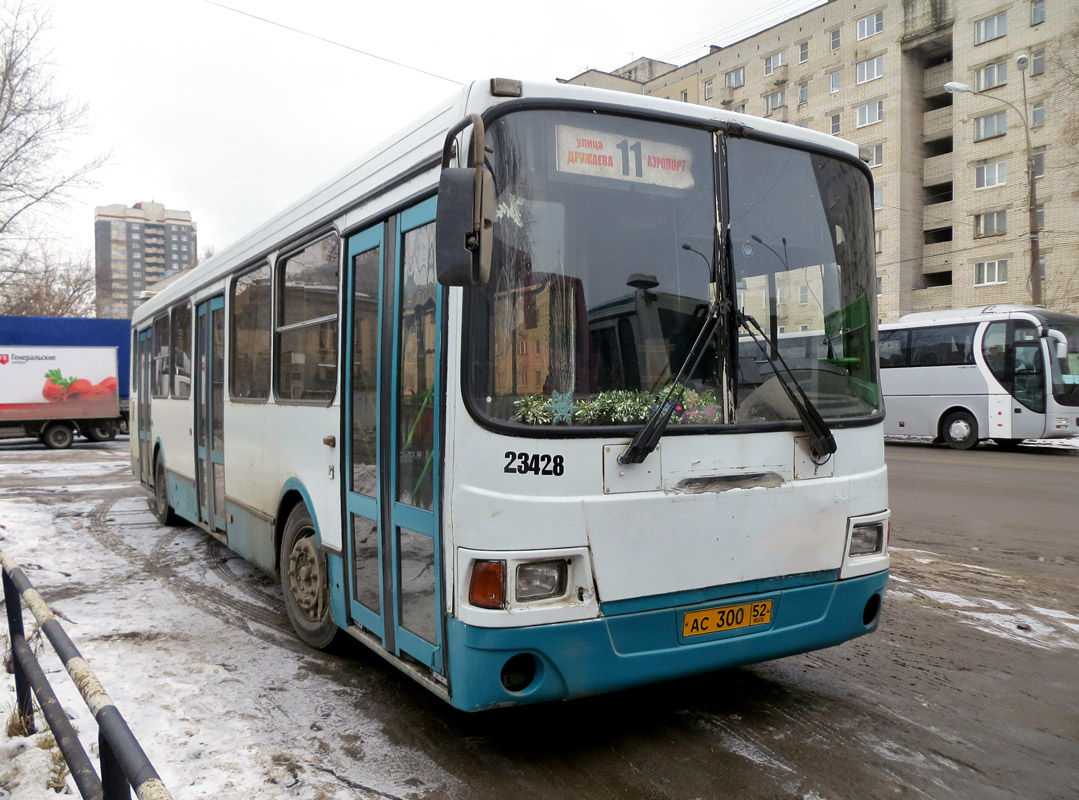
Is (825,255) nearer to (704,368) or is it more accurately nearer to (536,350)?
(704,368)

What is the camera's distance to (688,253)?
3768mm

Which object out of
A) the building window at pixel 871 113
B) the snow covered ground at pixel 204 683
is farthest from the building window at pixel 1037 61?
the snow covered ground at pixel 204 683

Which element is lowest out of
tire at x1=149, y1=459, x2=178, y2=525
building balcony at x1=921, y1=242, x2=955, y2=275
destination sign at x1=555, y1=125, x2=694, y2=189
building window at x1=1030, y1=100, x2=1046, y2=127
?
tire at x1=149, y1=459, x2=178, y2=525

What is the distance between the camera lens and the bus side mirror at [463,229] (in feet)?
10.5

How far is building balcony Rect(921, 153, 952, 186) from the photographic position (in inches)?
1718

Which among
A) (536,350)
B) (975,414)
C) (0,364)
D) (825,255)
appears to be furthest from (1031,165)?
(0,364)

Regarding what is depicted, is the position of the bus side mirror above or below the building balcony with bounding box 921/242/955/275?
below

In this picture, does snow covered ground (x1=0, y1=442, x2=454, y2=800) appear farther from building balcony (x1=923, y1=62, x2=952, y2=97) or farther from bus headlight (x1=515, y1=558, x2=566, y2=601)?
building balcony (x1=923, y1=62, x2=952, y2=97)

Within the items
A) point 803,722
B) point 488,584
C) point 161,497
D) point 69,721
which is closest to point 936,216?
point 161,497

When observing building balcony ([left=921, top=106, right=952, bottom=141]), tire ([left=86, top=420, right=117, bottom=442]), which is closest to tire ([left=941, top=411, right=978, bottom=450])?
tire ([left=86, top=420, right=117, bottom=442])

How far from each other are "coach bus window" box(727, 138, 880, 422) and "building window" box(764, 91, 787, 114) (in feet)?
164

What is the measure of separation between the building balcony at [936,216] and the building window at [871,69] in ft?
23.9

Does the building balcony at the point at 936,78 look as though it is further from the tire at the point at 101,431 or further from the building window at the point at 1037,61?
the tire at the point at 101,431

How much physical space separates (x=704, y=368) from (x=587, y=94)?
1.25m
